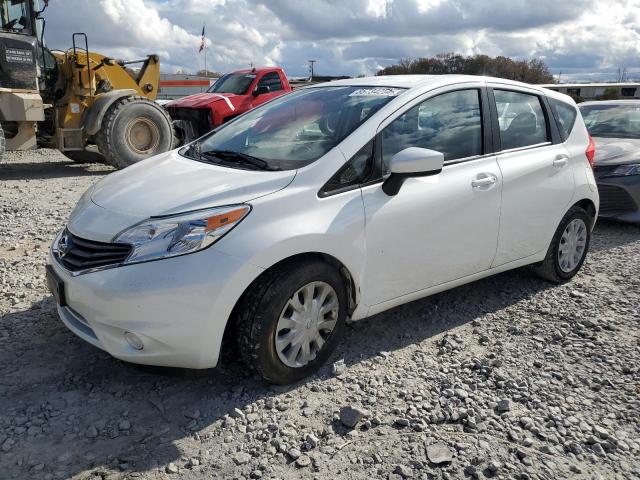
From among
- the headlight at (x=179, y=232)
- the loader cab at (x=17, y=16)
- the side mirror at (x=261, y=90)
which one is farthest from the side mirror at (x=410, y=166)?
the side mirror at (x=261, y=90)

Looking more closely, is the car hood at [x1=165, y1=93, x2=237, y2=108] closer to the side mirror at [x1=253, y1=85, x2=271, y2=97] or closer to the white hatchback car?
the side mirror at [x1=253, y1=85, x2=271, y2=97]

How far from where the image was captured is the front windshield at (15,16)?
9344 mm

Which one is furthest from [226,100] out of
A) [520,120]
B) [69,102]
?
[520,120]

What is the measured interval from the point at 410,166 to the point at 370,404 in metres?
1.31

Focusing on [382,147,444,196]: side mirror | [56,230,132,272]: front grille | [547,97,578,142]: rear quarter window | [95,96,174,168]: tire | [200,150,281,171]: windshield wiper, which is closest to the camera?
[56,230,132,272]: front grille

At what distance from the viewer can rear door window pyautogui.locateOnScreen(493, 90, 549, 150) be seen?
4.16 m

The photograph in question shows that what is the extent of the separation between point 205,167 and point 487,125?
1.95 m

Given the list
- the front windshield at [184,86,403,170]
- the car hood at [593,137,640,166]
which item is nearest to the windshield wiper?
the front windshield at [184,86,403,170]

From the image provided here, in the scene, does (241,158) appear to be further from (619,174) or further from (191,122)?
(191,122)

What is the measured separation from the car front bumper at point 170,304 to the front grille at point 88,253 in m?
0.07

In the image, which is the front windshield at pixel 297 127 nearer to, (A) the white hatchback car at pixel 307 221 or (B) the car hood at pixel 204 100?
(A) the white hatchback car at pixel 307 221

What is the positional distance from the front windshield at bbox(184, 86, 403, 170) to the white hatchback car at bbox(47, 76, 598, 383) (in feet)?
0.05

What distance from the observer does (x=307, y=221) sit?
3031 millimetres

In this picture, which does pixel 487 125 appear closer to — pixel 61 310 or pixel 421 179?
pixel 421 179
